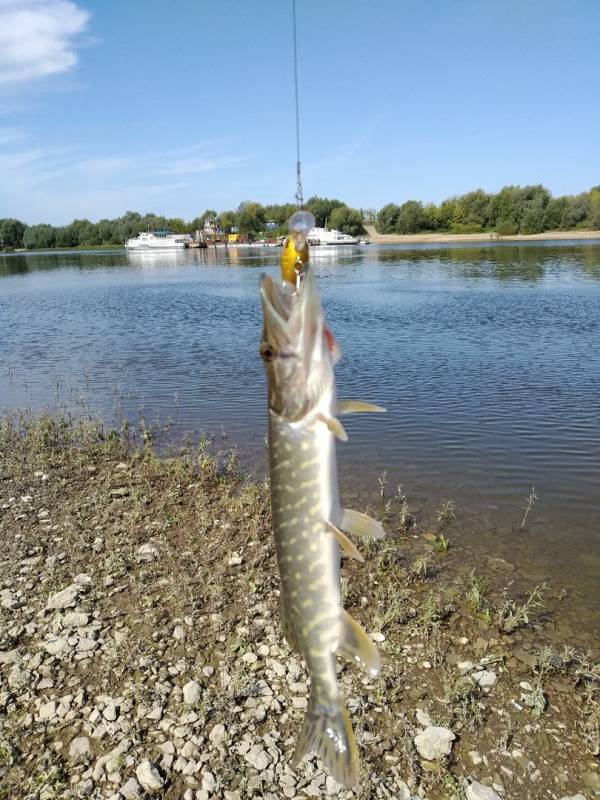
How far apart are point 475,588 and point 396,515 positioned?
2802 millimetres

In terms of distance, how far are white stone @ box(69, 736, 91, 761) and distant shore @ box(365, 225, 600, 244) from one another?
136786 mm

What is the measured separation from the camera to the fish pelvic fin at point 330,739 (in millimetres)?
3375

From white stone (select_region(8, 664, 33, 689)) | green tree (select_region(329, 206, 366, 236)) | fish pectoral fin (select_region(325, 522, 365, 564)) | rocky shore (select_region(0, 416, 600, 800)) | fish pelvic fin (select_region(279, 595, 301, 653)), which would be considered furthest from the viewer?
green tree (select_region(329, 206, 366, 236))

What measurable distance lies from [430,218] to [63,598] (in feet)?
567

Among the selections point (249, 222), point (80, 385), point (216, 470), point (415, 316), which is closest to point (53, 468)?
point (216, 470)

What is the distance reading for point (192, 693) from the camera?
5586mm

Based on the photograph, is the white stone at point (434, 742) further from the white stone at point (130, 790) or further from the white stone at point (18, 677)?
the white stone at point (18, 677)

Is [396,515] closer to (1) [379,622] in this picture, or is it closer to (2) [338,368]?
(1) [379,622]

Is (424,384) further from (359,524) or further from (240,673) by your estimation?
(359,524)

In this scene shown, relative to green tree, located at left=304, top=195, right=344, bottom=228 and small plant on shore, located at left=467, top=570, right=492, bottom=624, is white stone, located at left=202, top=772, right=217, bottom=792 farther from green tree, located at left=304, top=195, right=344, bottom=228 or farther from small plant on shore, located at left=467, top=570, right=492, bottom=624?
green tree, located at left=304, top=195, right=344, bottom=228

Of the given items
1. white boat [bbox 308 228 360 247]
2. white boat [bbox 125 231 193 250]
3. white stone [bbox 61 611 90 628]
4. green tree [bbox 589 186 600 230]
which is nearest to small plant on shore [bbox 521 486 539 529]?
white stone [bbox 61 611 90 628]

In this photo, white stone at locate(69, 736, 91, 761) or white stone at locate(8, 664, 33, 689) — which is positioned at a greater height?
white stone at locate(8, 664, 33, 689)

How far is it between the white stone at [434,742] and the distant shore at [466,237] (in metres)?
135

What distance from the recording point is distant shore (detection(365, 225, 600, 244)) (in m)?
126
